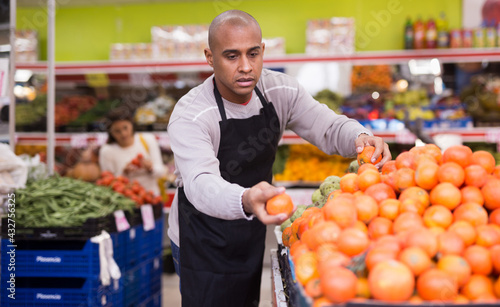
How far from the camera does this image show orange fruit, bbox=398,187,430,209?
59.6 inches

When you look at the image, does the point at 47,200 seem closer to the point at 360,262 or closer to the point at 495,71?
the point at 360,262

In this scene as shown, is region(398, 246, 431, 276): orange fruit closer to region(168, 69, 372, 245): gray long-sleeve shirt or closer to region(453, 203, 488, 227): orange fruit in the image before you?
region(453, 203, 488, 227): orange fruit

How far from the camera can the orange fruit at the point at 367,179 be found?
1698 mm

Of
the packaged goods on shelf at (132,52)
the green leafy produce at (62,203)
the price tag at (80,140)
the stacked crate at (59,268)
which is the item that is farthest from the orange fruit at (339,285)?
the packaged goods on shelf at (132,52)

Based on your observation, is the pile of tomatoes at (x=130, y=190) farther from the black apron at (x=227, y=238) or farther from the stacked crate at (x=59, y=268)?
the black apron at (x=227, y=238)

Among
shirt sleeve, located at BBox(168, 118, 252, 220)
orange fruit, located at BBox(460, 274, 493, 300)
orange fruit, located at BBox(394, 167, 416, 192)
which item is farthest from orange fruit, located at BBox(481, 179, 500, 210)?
shirt sleeve, located at BBox(168, 118, 252, 220)

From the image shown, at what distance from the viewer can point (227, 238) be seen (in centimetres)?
227

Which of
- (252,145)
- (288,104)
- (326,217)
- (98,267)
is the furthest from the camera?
(98,267)

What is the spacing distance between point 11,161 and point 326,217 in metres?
2.42

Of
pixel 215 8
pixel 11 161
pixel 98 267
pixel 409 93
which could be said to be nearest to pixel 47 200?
pixel 11 161

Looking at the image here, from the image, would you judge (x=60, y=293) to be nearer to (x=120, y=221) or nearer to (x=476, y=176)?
(x=120, y=221)

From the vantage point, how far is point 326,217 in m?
1.51

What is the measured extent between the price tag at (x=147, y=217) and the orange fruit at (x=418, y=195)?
266 centimetres

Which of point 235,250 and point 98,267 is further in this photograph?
point 98,267
